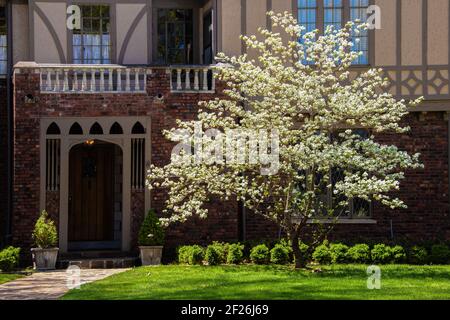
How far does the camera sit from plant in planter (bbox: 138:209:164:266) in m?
20.3

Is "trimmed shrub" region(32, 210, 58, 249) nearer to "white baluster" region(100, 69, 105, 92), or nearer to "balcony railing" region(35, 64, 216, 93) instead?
"balcony railing" region(35, 64, 216, 93)

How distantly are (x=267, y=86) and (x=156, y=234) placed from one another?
4453 millimetres

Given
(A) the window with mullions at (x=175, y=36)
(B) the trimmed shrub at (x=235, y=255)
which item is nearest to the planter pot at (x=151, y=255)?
→ (B) the trimmed shrub at (x=235, y=255)

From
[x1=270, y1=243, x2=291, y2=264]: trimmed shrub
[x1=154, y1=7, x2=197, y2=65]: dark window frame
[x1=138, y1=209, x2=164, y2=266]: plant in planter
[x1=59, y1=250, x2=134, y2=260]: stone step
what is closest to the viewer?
[x1=270, y1=243, x2=291, y2=264]: trimmed shrub

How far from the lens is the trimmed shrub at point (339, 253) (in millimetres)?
19609

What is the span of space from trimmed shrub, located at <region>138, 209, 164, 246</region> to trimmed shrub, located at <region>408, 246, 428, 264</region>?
5494 millimetres

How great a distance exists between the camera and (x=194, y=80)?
2148 cm

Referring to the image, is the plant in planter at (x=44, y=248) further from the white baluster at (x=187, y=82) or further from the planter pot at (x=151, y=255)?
the white baluster at (x=187, y=82)

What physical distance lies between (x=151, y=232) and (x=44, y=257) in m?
2.41

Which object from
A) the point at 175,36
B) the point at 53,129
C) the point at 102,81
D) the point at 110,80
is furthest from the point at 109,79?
the point at 175,36

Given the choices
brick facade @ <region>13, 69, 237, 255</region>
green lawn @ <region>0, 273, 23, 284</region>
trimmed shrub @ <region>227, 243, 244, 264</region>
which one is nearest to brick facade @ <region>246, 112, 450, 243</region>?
trimmed shrub @ <region>227, 243, 244, 264</region>

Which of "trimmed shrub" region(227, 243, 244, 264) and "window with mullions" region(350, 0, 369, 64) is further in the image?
"window with mullions" region(350, 0, 369, 64)

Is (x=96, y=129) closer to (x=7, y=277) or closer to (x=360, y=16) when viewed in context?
(x=7, y=277)

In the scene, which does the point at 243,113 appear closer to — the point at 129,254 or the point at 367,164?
the point at 367,164
